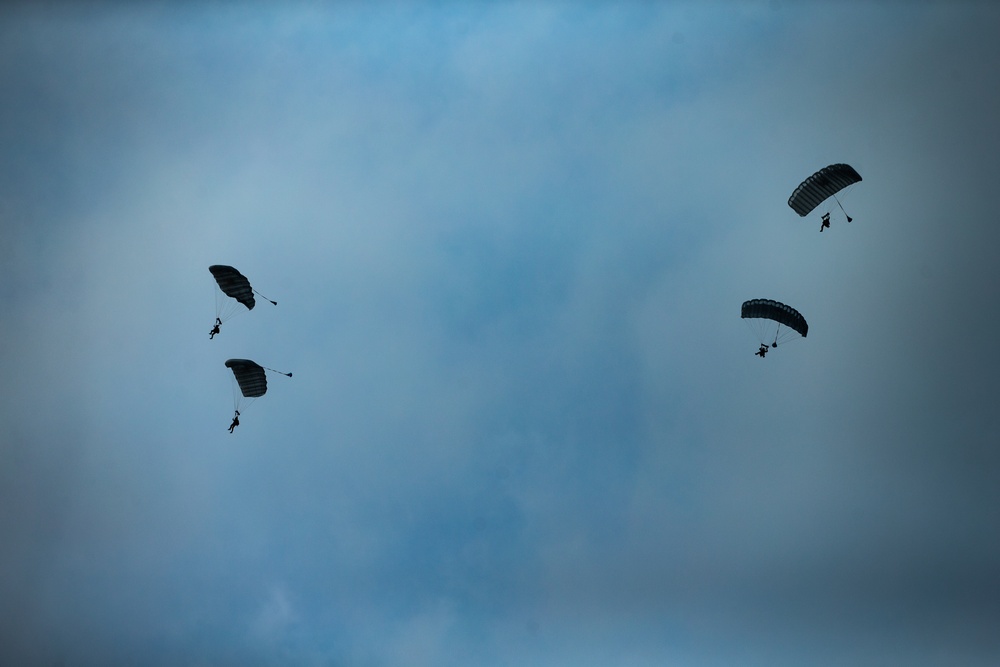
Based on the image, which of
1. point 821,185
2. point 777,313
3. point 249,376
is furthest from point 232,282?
point 821,185

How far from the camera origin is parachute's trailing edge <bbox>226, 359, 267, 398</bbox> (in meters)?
51.6

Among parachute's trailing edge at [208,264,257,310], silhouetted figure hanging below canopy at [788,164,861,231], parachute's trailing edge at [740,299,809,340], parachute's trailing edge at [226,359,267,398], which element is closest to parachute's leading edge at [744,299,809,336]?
parachute's trailing edge at [740,299,809,340]

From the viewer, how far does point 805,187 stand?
48.0m

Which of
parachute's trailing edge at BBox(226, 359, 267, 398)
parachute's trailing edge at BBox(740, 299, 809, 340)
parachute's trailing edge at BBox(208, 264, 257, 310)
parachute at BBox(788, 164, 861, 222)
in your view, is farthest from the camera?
parachute's trailing edge at BBox(208, 264, 257, 310)

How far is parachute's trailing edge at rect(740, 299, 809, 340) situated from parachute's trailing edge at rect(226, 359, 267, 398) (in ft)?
109

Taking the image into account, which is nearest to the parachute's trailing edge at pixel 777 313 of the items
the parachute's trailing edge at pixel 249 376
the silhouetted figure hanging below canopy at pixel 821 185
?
the silhouetted figure hanging below canopy at pixel 821 185

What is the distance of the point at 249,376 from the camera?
52.2 metres

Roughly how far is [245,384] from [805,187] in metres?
39.8

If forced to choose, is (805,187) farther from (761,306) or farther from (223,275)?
(223,275)

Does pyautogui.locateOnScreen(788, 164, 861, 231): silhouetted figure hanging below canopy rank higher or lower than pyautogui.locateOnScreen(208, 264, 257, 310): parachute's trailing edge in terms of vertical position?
higher

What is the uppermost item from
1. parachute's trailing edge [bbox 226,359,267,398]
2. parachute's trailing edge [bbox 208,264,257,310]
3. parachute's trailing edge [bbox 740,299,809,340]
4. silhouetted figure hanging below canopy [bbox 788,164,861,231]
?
silhouetted figure hanging below canopy [bbox 788,164,861,231]

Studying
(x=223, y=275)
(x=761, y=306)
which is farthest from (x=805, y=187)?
(x=223, y=275)

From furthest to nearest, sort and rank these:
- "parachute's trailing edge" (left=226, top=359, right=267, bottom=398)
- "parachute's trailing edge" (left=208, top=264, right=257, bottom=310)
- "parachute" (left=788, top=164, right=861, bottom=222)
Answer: "parachute's trailing edge" (left=208, top=264, right=257, bottom=310), "parachute's trailing edge" (left=226, top=359, right=267, bottom=398), "parachute" (left=788, top=164, right=861, bottom=222)

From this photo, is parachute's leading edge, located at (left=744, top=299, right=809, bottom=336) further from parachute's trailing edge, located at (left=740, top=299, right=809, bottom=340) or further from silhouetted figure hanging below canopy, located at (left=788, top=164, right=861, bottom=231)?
silhouetted figure hanging below canopy, located at (left=788, top=164, right=861, bottom=231)
